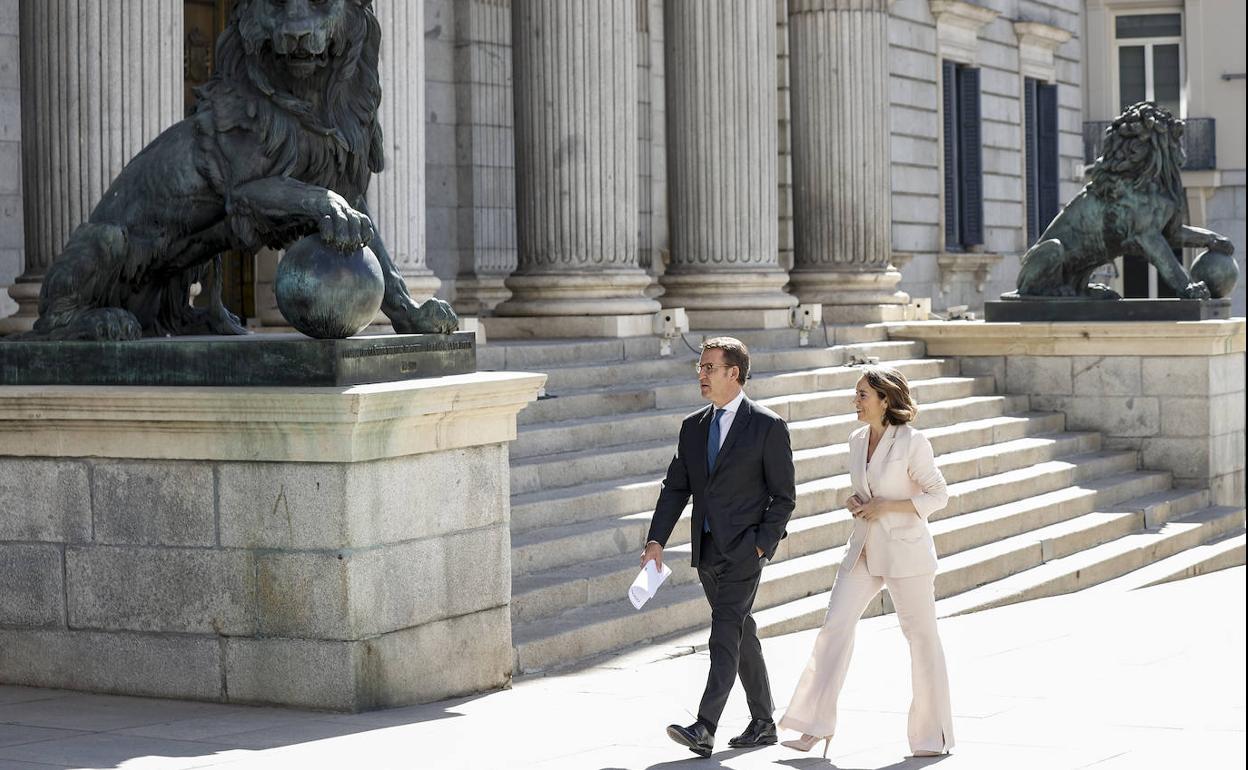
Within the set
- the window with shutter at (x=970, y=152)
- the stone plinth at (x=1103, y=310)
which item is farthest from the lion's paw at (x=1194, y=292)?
the window with shutter at (x=970, y=152)

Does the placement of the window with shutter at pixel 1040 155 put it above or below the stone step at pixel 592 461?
above

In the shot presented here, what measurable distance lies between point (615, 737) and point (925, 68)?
69.7ft

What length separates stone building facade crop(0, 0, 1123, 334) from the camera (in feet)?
42.4

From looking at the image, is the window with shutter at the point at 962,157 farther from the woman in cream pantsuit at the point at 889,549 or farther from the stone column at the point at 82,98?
the woman in cream pantsuit at the point at 889,549

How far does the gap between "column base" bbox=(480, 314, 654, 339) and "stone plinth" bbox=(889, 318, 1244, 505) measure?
15.1 feet

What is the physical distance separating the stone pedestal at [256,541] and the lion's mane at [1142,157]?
12049 millimetres

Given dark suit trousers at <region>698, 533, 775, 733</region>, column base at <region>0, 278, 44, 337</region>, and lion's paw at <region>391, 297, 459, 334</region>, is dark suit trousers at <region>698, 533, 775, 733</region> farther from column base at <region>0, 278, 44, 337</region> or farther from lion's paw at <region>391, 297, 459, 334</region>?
column base at <region>0, 278, 44, 337</region>

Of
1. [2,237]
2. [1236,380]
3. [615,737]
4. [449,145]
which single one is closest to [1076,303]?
[1236,380]

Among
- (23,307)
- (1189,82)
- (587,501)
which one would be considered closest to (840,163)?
(587,501)

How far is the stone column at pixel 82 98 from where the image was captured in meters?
12.6

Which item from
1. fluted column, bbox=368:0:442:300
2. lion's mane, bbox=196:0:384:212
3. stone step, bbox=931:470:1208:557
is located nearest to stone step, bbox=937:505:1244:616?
stone step, bbox=931:470:1208:557

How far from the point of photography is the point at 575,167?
56.4 ft

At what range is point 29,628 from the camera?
943 cm

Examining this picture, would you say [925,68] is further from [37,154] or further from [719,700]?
[719,700]
